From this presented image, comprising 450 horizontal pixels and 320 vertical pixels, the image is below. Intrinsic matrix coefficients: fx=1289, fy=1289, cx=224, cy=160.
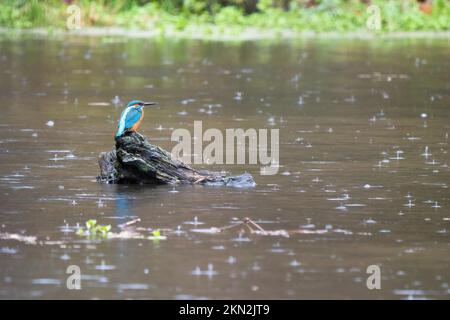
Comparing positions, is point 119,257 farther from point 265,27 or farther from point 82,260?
point 265,27

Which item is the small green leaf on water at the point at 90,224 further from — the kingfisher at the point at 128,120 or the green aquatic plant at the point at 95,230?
the kingfisher at the point at 128,120

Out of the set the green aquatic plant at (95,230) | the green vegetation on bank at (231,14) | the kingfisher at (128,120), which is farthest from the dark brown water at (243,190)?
the green vegetation on bank at (231,14)

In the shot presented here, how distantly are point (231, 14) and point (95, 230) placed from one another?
28.2 metres

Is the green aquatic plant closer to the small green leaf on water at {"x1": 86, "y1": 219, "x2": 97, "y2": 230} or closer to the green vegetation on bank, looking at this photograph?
the small green leaf on water at {"x1": 86, "y1": 219, "x2": 97, "y2": 230}

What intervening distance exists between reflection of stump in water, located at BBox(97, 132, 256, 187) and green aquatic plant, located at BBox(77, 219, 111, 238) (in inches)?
84.3

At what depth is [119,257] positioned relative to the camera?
371 inches

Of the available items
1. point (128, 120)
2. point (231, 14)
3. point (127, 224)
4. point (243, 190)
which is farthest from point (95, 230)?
point (231, 14)

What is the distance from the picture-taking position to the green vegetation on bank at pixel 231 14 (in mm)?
36625

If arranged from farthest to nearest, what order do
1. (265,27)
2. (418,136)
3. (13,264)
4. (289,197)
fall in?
(265,27), (418,136), (289,197), (13,264)

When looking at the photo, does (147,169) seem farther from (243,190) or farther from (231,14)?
(231,14)

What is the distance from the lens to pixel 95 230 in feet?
33.3

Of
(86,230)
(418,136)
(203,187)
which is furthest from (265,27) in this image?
(86,230)

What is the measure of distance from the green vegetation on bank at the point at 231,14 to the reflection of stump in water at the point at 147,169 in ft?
77.5
